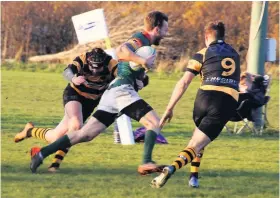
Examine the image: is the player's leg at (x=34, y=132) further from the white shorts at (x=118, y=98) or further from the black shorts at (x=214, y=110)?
the black shorts at (x=214, y=110)

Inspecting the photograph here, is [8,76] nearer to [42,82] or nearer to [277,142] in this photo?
[42,82]

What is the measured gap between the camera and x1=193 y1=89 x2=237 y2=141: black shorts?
8547mm

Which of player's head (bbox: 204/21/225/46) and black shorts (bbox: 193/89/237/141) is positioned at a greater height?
player's head (bbox: 204/21/225/46)

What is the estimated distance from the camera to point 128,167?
10.0 meters

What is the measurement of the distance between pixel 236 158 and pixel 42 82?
49.2ft

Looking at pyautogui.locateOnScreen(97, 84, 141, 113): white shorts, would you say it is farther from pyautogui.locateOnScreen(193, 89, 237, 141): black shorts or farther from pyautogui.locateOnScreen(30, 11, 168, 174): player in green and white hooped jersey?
pyautogui.locateOnScreen(193, 89, 237, 141): black shorts

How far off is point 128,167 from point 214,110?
1799 millimetres

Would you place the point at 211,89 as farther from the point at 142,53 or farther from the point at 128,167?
the point at 128,167

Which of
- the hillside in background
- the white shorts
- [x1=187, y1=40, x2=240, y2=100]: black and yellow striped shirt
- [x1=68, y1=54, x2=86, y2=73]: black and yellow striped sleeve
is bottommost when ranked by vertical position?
the hillside in background

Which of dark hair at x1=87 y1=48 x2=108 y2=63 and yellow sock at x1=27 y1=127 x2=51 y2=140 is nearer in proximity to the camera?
dark hair at x1=87 y1=48 x2=108 y2=63

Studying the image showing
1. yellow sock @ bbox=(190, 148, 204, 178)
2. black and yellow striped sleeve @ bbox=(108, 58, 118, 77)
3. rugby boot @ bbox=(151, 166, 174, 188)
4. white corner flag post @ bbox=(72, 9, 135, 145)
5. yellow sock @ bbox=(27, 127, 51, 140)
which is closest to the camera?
rugby boot @ bbox=(151, 166, 174, 188)

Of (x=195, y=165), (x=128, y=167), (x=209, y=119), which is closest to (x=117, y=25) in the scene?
(x=128, y=167)

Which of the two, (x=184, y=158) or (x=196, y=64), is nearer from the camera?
(x=184, y=158)

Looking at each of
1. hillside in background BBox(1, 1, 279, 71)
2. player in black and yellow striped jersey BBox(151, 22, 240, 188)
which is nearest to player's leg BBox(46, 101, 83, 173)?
player in black and yellow striped jersey BBox(151, 22, 240, 188)
